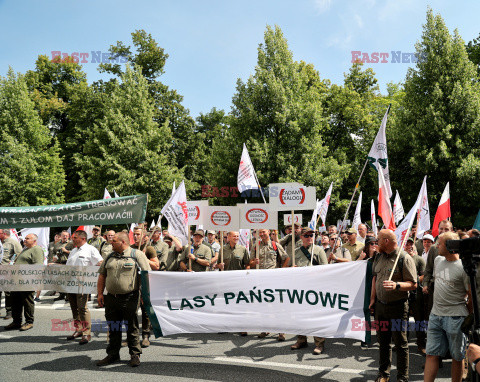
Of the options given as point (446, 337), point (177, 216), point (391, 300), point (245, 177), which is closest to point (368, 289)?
point (391, 300)

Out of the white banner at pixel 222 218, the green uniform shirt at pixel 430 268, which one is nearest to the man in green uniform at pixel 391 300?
the green uniform shirt at pixel 430 268

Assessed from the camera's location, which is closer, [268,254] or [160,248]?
[268,254]

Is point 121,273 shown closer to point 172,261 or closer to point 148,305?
point 148,305

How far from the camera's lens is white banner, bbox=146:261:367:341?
612 centimetres

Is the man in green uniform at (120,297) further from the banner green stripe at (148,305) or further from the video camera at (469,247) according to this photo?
the video camera at (469,247)

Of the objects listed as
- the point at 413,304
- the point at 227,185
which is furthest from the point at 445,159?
the point at 413,304

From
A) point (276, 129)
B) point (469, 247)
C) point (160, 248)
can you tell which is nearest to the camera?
point (469, 247)

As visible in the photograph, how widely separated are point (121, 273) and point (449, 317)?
14.9ft

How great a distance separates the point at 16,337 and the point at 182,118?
31.2m

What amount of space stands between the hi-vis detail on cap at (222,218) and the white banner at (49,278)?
2.69m

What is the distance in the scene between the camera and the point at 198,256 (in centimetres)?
912

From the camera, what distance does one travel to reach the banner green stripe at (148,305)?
6.73 m

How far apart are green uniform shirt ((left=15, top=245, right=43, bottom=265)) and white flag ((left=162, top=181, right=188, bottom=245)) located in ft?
8.82

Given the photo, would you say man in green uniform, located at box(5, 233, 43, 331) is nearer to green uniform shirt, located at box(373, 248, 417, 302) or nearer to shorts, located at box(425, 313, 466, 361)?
green uniform shirt, located at box(373, 248, 417, 302)
